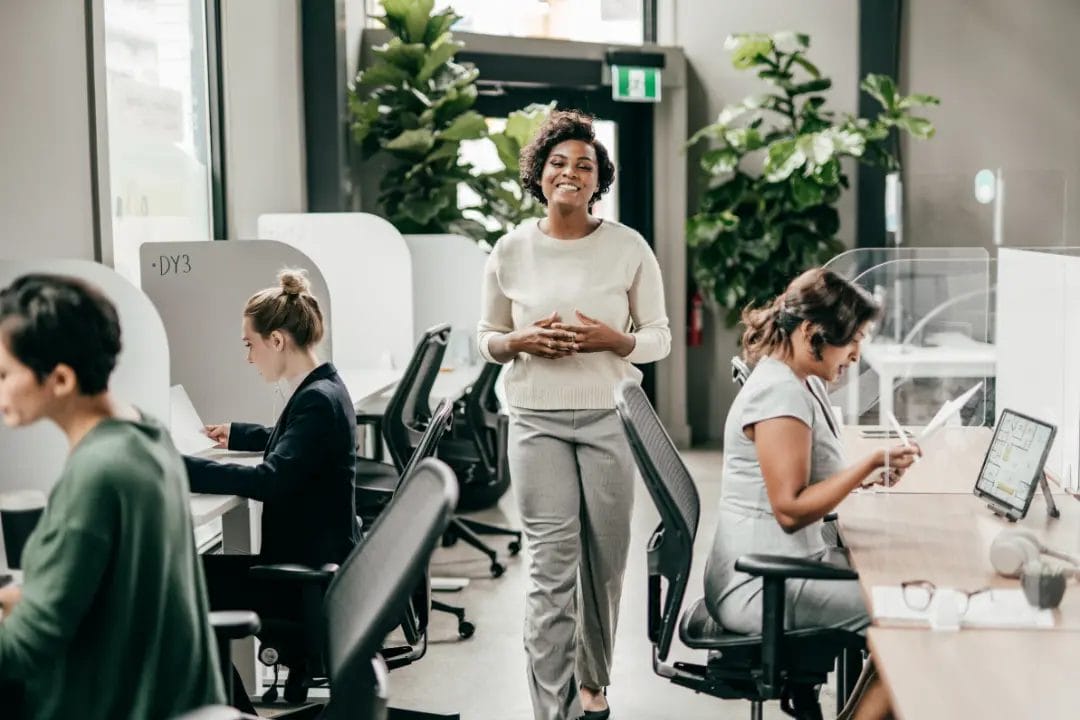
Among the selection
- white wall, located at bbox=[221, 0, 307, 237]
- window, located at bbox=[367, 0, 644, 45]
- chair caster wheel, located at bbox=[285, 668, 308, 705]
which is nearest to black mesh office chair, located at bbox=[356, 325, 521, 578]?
white wall, located at bbox=[221, 0, 307, 237]

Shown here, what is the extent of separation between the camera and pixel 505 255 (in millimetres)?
3135

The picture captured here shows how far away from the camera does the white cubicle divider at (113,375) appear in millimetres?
2438

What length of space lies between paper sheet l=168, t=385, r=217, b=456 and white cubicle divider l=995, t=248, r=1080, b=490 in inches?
81.6

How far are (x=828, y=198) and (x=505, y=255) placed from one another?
13.6 feet

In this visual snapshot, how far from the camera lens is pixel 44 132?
3037mm

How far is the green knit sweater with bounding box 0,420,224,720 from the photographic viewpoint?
1498 mm

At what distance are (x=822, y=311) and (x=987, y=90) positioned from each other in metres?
5.39

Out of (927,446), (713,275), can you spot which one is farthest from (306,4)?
(927,446)

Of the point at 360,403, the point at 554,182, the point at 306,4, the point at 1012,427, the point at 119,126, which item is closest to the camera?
the point at 1012,427

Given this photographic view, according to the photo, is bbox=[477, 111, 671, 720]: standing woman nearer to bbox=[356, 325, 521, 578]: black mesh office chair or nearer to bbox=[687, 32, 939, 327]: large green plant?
bbox=[356, 325, 521, 578]: black mesh office chair

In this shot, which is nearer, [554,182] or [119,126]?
[554,182]

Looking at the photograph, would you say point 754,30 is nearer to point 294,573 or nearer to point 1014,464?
point 1014,464

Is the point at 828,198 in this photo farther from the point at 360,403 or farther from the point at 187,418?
the point at 187,418

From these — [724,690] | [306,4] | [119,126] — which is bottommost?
[724,690]
